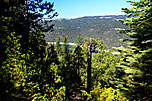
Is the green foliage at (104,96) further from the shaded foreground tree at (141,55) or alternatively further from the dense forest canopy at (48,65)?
the shaded foreground tree at (141,55)

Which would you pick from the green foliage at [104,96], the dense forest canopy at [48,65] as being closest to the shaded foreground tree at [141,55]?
the dense forest canopy at [48,65]

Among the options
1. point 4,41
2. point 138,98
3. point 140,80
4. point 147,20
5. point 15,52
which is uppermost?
point 147,20

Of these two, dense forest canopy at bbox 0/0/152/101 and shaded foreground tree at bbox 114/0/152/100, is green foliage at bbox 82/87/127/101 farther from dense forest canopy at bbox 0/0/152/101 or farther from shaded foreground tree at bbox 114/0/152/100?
shaded foreground tree at bbox 114/0/152/100

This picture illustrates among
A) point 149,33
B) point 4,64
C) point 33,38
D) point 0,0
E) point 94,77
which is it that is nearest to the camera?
point 4,64

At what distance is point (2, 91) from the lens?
4879 millimetres

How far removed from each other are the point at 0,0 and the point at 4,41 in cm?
712

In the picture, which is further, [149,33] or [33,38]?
[33,38]

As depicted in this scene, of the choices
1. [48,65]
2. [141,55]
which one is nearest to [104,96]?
[141,55]

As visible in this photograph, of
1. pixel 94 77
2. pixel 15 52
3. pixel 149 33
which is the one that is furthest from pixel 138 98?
pixel 94 77

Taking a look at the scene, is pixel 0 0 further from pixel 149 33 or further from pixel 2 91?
pixel 149 33

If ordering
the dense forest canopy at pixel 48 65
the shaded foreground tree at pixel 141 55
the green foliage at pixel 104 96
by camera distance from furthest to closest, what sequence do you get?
1. the green foliage at pixel 104 96
2. the shaded foreground tree at pixel 141 55
3. the dense forest canopy at pixel 48 65

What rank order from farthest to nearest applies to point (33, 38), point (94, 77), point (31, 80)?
point (94, 77) → point (33, 38) → point (31, 80)

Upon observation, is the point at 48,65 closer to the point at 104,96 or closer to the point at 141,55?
the point at 104,96

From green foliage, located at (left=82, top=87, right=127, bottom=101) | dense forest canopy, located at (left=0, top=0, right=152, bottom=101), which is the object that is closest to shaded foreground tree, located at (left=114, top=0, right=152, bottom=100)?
dense forest canopy, located at (left=0, top=0, right=152, bottom=101)
